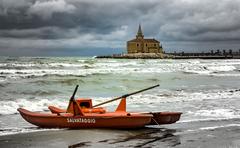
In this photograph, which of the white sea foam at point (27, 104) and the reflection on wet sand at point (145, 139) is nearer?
the reflection on wet sand at point (145, 139)

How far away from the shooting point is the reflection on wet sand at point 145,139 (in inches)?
320

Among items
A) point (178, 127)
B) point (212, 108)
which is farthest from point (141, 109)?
point (178, 127)

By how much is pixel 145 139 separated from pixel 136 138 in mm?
236

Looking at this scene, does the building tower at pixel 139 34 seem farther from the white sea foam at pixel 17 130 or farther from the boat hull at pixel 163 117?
the white sea foam at pixel 17 130

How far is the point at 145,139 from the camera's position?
870cm

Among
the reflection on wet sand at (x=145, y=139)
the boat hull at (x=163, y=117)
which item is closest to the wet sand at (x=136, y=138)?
the reflection on wet sand at (x=145, y=139)

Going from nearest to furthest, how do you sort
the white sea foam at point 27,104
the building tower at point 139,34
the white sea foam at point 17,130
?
the white sea foam at point 17,130 → the white sea foam at point 27,104 → the building tower at point 139,34

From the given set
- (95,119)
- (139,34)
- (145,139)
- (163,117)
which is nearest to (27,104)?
(95,119)

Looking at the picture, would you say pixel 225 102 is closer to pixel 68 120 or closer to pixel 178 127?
pixel 178 127

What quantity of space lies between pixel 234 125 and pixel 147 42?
154425 millimetres

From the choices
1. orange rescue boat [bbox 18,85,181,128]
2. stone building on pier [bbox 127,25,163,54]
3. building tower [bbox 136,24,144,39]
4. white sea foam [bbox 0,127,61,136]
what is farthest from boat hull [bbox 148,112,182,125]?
building tower [bbox 136,24,144,39]

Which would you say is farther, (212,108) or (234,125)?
(212,108)

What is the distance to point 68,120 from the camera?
1002 cm

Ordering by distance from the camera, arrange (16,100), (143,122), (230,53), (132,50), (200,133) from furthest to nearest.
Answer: (230,53) < (132,50) < (16,100) < (143,122) < (200,133)
